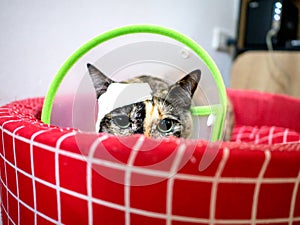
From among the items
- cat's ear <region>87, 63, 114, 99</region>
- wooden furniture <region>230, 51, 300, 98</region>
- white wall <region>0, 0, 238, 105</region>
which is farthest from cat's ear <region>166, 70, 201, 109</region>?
wooden furniture <region>230, 51, 300, 98</region>

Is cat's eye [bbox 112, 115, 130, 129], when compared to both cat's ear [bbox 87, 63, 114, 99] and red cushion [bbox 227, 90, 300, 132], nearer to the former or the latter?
cat's ear [bbox 87, 63, 114, 99]

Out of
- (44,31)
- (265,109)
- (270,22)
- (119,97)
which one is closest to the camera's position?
(119,97)

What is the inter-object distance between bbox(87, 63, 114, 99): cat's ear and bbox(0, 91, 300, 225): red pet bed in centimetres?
16

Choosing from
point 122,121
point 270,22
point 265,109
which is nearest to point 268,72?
point 270,22

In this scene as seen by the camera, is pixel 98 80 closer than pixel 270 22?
Yes

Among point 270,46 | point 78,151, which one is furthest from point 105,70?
point 270,46

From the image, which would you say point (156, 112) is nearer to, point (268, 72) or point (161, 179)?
point (161, 179)

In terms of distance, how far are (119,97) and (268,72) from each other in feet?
3.84

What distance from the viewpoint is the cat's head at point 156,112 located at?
473mm

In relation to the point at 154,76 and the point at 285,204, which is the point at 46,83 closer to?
the point at 154,76

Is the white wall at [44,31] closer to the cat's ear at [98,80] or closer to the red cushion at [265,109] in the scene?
the cat's ear at [98,80]

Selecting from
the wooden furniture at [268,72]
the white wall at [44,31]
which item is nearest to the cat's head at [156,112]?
the white wall at [44,31]

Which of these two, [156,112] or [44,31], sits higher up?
[44,31]

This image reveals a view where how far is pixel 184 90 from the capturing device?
0.52 m
